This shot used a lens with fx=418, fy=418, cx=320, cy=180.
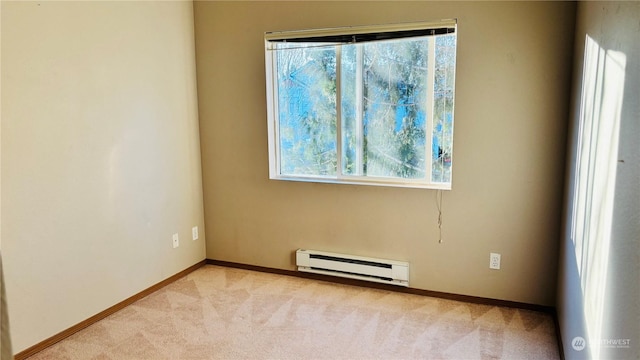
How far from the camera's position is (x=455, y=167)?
9.32 feet

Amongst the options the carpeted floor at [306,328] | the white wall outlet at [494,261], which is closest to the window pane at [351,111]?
the carpeted floor at [306,328]

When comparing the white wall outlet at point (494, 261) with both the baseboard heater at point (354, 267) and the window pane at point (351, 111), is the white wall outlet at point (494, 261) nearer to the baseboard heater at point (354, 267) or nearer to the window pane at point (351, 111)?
the baseboard heater at point (354, 267)

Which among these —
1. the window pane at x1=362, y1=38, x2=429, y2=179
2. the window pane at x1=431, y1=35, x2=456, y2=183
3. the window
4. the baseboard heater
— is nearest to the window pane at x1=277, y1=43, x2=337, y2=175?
the window

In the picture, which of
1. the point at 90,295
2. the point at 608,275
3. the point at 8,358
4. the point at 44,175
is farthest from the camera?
the point at 90,295

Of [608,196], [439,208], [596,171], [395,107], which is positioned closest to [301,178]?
[395,107]

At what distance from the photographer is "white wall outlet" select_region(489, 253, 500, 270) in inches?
111

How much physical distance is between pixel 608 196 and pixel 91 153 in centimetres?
269

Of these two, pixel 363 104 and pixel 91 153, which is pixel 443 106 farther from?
pixel 91 153

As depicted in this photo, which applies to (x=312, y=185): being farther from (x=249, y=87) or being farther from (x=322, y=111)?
(x=249, y=87)

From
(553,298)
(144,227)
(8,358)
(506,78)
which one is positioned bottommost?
(553,298)

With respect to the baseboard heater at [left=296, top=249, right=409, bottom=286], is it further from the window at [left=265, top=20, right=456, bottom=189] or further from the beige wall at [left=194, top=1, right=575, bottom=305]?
the window at [left=265, top=20, right=456, bottom=189]

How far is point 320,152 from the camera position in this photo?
330 centimetres

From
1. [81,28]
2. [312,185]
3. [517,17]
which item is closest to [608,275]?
[517,17]

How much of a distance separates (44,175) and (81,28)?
91cm
